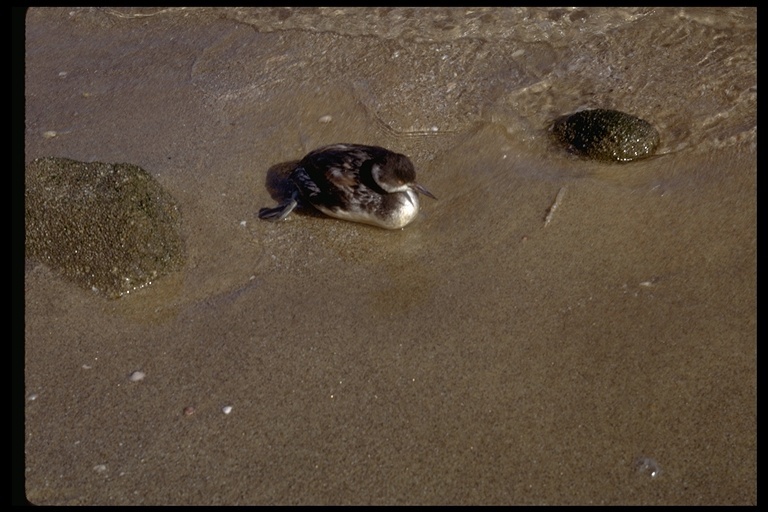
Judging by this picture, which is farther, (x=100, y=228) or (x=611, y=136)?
(x=611, y=136)

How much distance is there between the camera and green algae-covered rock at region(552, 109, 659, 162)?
5.74 meters

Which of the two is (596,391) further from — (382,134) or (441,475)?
(382,134)

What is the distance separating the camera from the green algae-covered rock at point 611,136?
5.74 m

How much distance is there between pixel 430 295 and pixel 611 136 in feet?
6.44

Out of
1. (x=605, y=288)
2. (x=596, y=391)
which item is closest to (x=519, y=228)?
(x=605, y=288)

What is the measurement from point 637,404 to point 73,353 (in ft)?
10.1

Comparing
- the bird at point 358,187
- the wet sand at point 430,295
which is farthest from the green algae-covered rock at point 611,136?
the bird at point 358,187

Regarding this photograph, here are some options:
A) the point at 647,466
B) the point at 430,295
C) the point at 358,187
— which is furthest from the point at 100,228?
the point at 647,466

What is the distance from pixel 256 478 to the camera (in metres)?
3.89

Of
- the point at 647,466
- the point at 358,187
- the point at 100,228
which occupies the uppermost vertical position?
the point at 647,466

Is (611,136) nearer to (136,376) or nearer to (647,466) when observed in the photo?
(647,466)

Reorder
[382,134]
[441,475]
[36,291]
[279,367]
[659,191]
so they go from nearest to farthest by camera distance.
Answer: [441,475] → [279,367] → [36,291] → [659,191] → [382,134]

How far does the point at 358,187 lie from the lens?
5379 mm

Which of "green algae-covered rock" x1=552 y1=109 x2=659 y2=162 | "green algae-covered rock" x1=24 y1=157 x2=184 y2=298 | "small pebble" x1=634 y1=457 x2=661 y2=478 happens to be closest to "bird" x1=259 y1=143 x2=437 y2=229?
"green algae-covered rock" x1=24 y1=157 x2=184 y2=298
